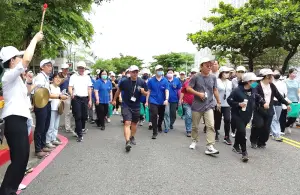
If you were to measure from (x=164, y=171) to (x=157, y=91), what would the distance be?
3890 millimetres

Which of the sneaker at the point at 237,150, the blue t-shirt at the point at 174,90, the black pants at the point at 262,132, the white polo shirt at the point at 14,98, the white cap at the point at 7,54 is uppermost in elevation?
the white cap at the point at 7,54

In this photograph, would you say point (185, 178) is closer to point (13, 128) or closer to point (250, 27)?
point (13, 128)

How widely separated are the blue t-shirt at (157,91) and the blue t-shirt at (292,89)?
357 cm

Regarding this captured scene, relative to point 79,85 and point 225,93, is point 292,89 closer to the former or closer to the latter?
point 225,93

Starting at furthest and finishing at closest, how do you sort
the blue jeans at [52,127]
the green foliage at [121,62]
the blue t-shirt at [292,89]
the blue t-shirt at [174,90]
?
the green foliage at [121,62] → the blue t-shirt at [174,90] → the blue t-shirt at [292,89] → the blue jeans at [52,127]

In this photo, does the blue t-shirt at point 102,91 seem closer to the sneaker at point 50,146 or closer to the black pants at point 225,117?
the sneaker at point 50,146

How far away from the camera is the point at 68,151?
7.36 meters

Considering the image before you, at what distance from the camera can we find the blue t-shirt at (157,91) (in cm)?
936

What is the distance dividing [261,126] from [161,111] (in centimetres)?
321

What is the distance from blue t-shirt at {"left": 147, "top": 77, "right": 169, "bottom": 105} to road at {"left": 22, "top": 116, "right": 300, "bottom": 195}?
135cm

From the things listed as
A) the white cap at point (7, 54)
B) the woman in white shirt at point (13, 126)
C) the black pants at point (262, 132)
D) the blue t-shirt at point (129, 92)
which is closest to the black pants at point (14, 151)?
the woman in white shirt at point (13, 126)

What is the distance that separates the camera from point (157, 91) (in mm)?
9406

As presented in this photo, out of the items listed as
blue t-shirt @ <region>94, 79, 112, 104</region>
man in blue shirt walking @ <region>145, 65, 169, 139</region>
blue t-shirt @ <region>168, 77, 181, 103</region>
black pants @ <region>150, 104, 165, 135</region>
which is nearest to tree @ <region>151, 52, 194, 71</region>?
blue t-shirt @ <region>94, 79, 112, 104</region>

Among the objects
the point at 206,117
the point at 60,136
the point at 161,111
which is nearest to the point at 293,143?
the point at 206,117
